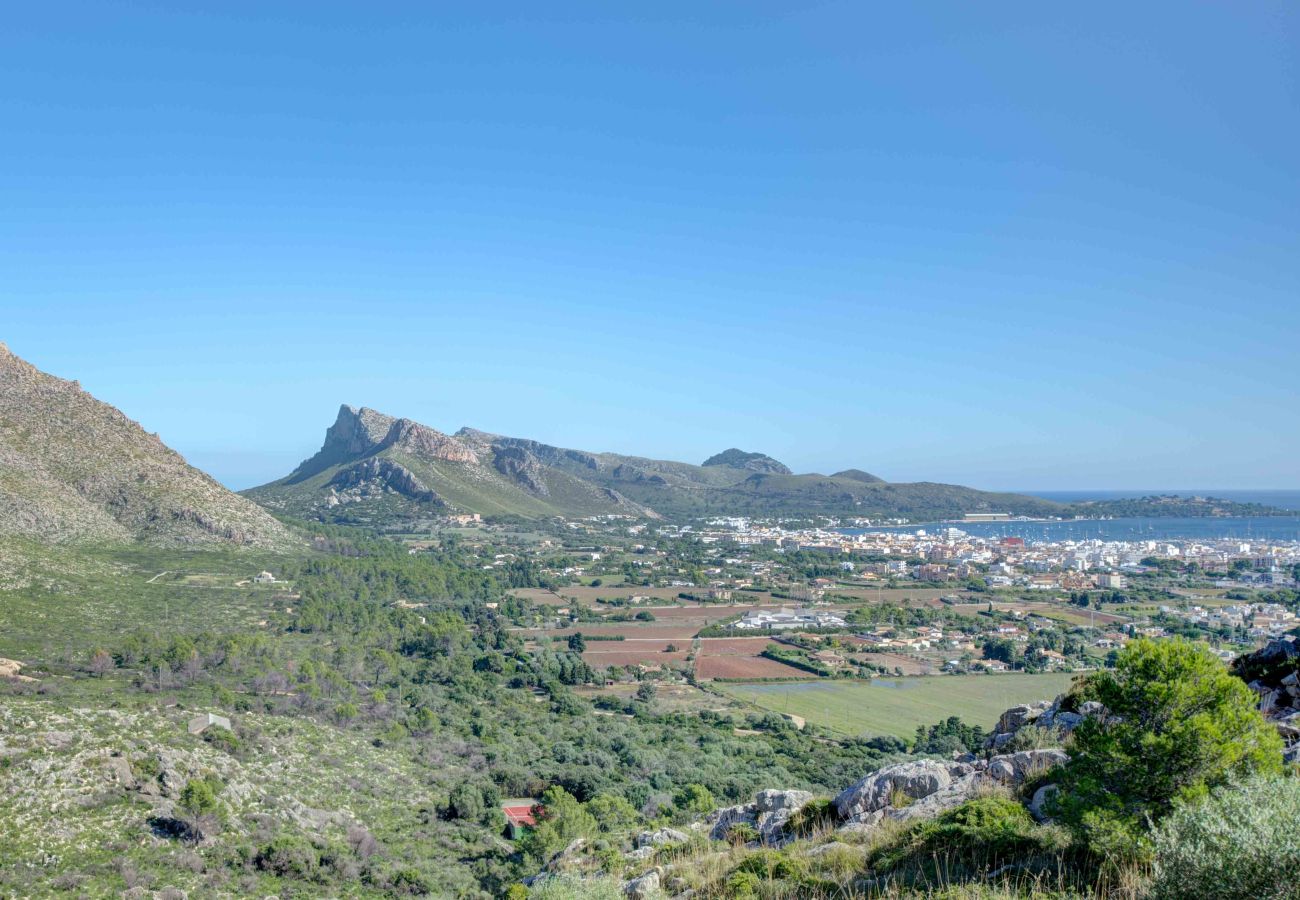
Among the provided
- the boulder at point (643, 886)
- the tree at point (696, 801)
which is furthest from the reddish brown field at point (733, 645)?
the boulder at point (643, 886)

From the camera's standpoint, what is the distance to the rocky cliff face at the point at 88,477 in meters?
47.0

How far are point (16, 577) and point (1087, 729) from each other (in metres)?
47.1

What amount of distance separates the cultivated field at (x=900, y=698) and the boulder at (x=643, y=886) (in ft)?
99.9

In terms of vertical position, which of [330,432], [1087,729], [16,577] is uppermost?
[330,432]

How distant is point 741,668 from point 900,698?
455 inches

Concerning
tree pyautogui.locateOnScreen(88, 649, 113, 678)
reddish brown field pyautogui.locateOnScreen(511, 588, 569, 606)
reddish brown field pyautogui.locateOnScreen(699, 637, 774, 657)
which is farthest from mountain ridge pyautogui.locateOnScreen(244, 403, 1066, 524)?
tree pyautogui.locateOnScreen(88, 649, 113, 678)

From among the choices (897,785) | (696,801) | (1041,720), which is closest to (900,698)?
(696,801)

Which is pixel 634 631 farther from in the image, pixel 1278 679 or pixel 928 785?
pixel 1278 679

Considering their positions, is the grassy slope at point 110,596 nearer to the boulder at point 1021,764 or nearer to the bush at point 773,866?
the bush at point 773,866

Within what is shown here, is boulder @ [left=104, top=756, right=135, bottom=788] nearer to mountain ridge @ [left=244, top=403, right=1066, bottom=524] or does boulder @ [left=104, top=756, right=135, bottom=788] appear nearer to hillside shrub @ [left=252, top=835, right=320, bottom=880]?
hillside shrub @ [left=252, top=835, right=320, bottom=880]

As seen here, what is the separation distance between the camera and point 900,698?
45.5 m

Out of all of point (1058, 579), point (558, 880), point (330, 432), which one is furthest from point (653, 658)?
point (330, 432)

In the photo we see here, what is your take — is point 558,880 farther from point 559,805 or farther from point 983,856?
point 559,805

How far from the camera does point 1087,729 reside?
7113 mm
